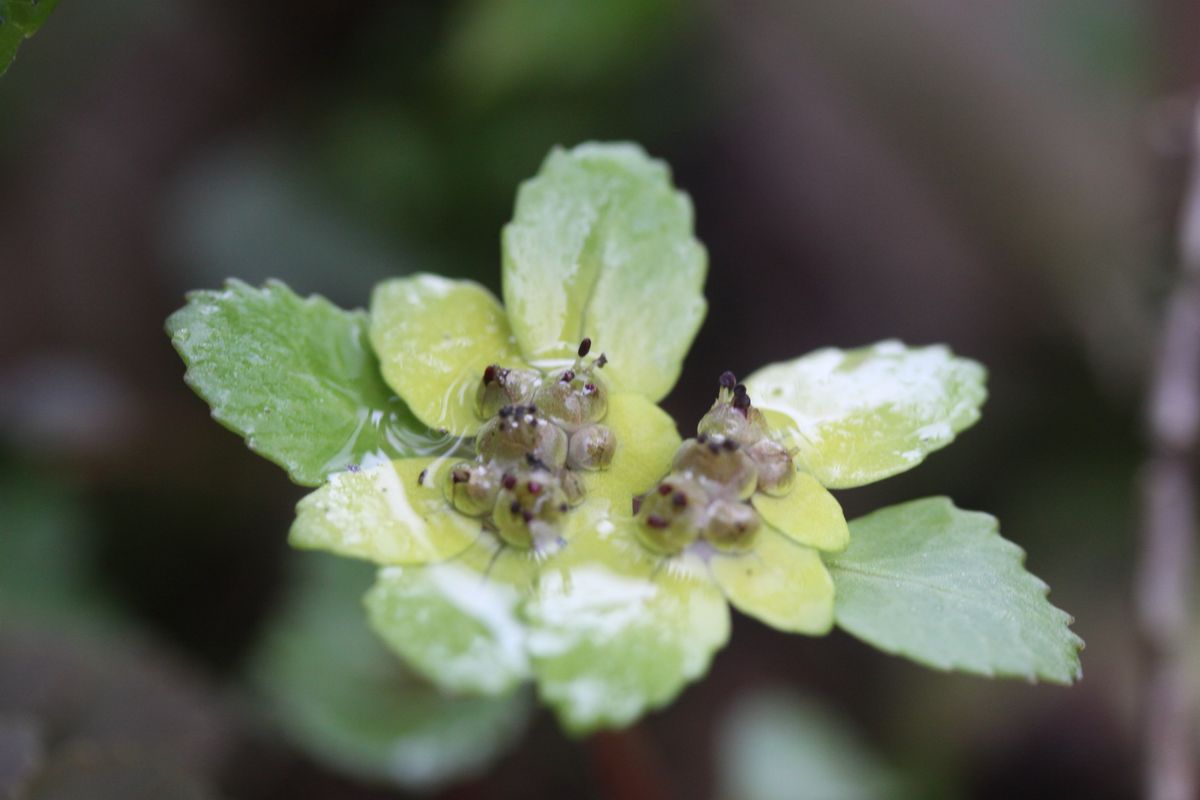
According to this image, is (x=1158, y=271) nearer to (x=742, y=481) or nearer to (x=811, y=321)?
(x=811, y=321)

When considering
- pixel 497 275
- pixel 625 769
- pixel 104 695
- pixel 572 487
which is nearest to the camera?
pixel 572 487

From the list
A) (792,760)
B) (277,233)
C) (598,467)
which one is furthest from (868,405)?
(277,233)

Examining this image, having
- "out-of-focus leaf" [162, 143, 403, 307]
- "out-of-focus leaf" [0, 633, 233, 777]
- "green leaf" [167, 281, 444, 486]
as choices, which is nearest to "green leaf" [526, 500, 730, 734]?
"green leaf" [167, 281, 444, 486]

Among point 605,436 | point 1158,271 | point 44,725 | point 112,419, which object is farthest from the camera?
point 112,419

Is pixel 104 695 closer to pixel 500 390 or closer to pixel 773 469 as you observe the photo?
pixel 500 390

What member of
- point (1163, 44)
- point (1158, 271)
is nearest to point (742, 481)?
point (1158, 271)
